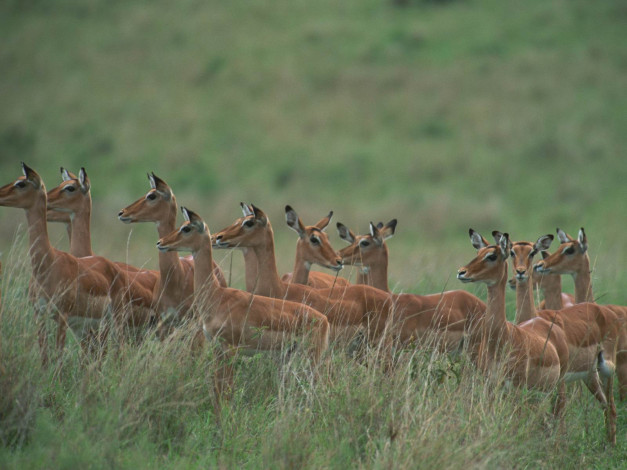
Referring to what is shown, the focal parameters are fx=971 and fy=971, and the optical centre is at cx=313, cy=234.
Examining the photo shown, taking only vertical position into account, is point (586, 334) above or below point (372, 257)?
below

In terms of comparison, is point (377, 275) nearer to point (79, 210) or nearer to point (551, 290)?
point (551, 290)

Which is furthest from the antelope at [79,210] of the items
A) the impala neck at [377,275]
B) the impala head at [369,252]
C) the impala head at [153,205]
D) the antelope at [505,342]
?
the antelope at [505,342]

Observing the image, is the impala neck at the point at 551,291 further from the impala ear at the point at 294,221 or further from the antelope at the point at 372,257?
the impala ear at the point at 294,221

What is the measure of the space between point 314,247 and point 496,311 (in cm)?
223

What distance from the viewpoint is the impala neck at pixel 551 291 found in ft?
30.8

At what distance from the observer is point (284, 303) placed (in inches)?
278

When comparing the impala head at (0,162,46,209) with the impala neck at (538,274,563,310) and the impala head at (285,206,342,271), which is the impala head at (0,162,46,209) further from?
the impala neck at (538,274,563,310)

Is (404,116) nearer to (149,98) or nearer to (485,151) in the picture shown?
(485,151)

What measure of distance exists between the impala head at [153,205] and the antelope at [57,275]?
49 cm

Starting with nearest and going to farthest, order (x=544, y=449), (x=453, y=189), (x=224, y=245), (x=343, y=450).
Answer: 1. (x=343, y=450)
2. (x=544, y=449)
3. (x=224, y=245)
4. (x=453, y=189)

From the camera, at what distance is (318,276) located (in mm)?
9977

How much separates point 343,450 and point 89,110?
92.2 ft

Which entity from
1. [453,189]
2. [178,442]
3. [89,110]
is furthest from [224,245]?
[89,110]

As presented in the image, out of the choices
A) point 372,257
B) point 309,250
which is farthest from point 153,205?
point 372,257
